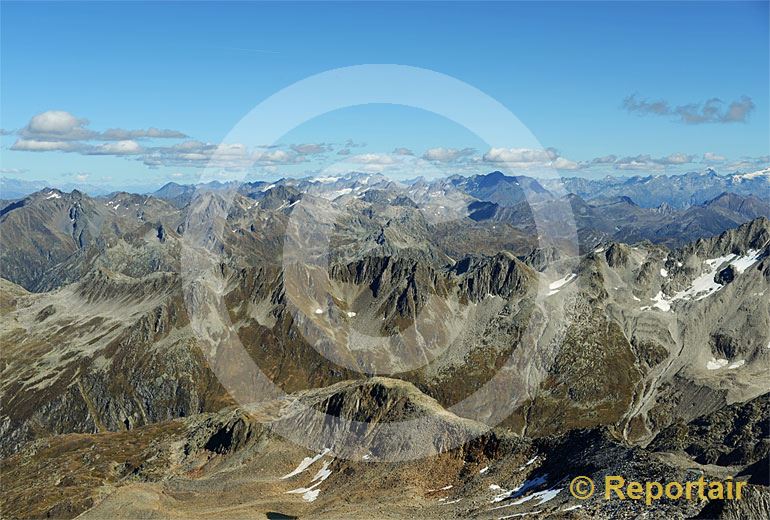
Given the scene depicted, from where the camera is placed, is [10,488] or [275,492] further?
[10,488]

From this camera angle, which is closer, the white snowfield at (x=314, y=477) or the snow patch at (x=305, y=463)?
the white snowfield at (x=314, y=477)

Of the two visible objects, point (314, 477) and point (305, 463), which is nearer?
point (314, 477)

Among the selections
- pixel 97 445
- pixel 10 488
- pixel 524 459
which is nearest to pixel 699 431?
pixel 524 459

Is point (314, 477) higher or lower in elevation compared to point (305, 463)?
higher

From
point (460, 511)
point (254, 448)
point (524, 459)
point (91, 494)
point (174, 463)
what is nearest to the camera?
point (460, 511)

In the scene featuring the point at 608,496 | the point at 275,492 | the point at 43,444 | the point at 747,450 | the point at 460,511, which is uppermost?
the point at 608,496

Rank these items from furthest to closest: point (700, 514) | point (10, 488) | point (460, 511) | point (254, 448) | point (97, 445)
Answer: point (97, 445), point (10, 488), point (254, 448), point (460, 511), point (700, 514)

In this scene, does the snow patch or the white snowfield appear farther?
the snow patch

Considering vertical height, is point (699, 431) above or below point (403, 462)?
below

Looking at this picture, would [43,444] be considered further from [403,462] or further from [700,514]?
[700,514]
